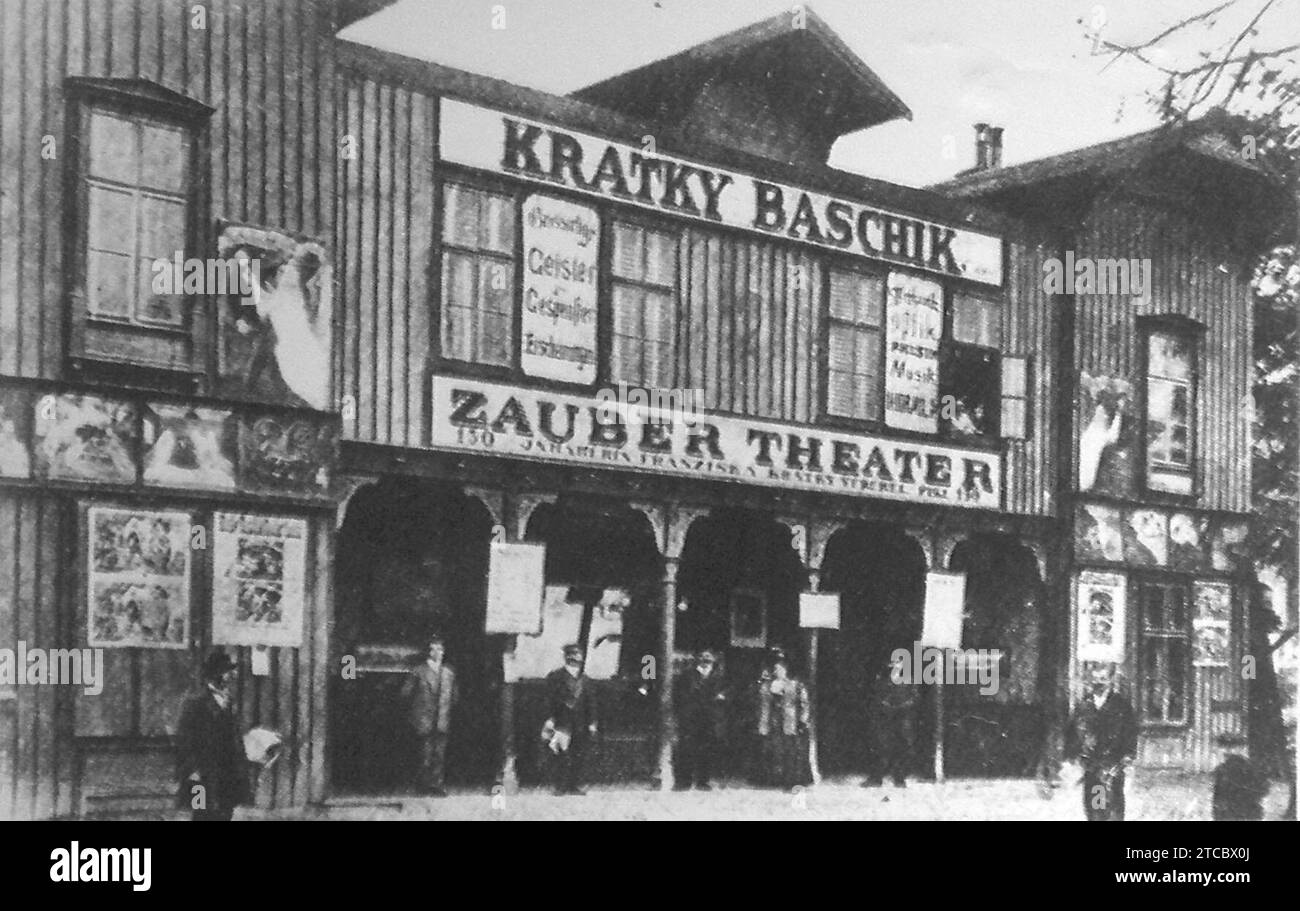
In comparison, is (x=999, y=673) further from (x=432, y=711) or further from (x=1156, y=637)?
(x=432, y=711)

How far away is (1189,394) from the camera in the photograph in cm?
1550

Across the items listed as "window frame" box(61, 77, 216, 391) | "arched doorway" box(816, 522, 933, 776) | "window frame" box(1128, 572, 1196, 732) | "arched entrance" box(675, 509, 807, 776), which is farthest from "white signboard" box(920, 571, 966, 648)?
"window frame" box(61, 77, 216, 391)

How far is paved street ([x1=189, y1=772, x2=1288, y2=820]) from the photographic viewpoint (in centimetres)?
1091

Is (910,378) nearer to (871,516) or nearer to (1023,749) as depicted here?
(871,516)

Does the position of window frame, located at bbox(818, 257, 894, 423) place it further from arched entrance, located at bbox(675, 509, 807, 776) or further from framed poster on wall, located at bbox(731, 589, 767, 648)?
framed poster on wall, located at bbox(731, 589, 767, 648)

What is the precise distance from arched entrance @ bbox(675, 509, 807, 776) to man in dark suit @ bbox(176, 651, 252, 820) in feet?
13.1

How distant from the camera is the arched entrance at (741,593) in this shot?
42.9ft

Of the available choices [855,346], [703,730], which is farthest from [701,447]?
[703,730]

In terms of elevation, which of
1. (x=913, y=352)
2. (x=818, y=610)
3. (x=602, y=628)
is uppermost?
(x=913, y=352)

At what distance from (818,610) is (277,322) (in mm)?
5341

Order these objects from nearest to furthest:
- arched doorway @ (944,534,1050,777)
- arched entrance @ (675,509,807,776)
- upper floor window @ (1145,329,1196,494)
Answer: arched entrance @ (675,509,807,776)
arched doorway @ (944,534,1050,777)
upper floor window @ (1145,329,1196,494)

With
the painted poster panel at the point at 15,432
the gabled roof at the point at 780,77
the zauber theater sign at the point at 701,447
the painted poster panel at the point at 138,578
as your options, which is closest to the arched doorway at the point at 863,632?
the zauber theater sign at the point at 701,447

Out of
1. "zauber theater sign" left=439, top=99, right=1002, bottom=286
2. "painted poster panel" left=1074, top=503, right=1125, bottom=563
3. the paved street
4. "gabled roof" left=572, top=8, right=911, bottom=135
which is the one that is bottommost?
the paved street
